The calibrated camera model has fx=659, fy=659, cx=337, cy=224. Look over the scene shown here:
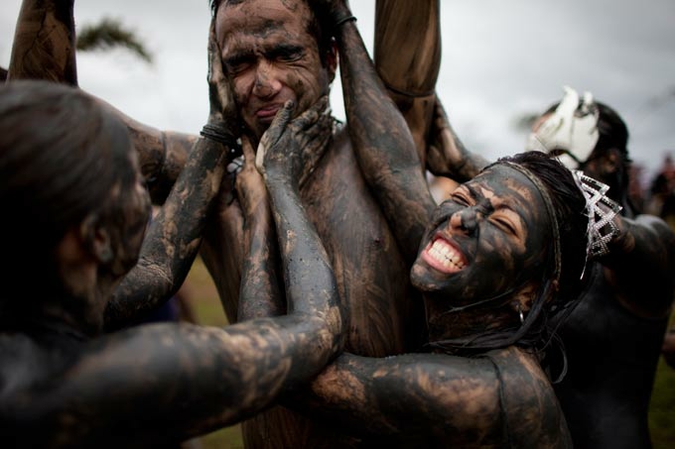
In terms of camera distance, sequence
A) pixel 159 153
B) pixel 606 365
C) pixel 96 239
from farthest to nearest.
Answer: pixel 606 365 < pixel 159 153 < pixel 96 239

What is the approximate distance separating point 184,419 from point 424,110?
1557mm

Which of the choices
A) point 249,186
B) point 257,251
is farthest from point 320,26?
point 257,251

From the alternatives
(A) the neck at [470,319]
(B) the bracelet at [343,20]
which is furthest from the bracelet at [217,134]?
(A) the neck at [470,319]

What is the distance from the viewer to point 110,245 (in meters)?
1.33

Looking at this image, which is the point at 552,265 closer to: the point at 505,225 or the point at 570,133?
the point at 505,225

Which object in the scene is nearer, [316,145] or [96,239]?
[96,239]

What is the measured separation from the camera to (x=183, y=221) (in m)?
2.19

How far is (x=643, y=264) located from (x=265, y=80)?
5.20 feet

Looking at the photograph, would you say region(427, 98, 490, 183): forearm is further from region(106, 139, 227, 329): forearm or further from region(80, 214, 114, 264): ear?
region(80, 214, 114, 264): ear

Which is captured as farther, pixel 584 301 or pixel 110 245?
pixel 584 301

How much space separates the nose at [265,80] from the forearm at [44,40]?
24.1 inches

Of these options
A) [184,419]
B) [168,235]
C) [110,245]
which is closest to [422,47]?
[168,235]

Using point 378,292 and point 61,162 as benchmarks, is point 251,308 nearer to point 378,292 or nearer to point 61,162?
point 378,292

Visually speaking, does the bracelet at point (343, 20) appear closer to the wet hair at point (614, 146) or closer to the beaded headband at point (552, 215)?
the beaded headband at point (552, 215)
